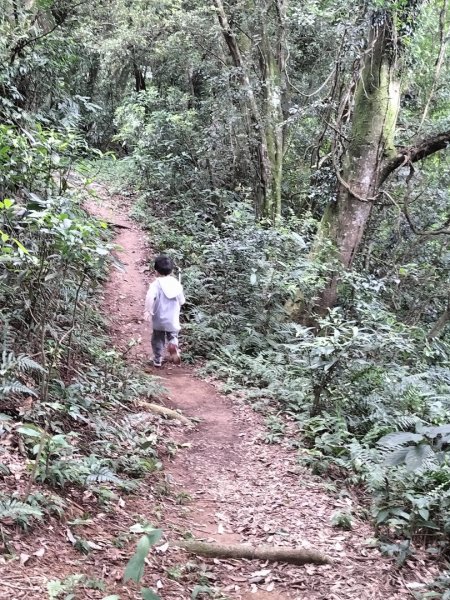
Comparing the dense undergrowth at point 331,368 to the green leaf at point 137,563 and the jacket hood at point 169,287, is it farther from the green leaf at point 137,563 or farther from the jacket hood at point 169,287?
the jacket hood at point 169,287

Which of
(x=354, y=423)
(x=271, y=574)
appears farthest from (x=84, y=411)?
(x=354, y=423)

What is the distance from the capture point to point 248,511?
15.4 ft

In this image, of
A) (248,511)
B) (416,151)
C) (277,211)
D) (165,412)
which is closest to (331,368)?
(165,412)

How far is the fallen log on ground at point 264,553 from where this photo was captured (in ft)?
12.4

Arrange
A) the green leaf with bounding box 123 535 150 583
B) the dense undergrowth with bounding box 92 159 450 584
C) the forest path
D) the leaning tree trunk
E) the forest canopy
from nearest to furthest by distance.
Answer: the green leaf with bounding box 123 535 150 583 → the forest path → the dense undergrowth with bounding box 92 159 450 584 → the forest canopy → the leaning tree trunk

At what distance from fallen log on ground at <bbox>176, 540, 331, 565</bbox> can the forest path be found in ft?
0.17

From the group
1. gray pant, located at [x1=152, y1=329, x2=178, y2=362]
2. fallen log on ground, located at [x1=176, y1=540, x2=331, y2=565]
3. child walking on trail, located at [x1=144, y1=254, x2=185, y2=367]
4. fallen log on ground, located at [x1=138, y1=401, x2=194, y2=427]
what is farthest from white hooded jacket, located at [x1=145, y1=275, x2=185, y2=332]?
fallen log on ground, located at [x1=176, y1=540, x2=331, y2=565]

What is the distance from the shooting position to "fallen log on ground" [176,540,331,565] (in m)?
3.77

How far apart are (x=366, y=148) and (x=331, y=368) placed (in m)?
5.19

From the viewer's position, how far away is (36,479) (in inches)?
145

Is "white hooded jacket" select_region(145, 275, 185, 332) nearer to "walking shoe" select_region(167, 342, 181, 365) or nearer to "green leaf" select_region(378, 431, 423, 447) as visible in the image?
"walking shoe" select_region(167, 342, 181, 365)

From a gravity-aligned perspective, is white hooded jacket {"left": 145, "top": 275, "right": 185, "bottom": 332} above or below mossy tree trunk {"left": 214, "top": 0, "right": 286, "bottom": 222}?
below

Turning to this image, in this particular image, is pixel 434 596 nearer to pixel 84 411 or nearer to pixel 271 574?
pixel 271 574

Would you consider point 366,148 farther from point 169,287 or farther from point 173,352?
point 173,352
